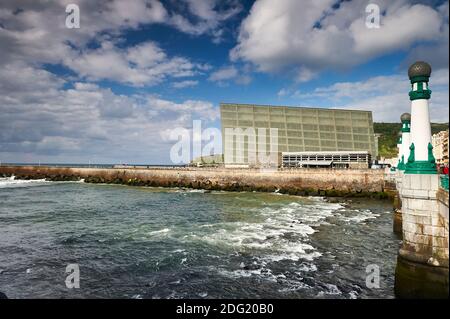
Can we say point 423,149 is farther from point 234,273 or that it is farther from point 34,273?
point 34,273

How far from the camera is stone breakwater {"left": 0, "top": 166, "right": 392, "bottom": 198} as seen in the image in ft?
148

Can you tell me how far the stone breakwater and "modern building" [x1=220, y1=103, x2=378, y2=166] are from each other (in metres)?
12.9

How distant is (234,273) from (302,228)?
9.89 metres

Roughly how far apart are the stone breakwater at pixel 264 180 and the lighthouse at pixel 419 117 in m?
33.4

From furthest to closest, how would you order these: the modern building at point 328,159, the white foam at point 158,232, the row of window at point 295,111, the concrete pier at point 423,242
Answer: the row of window at point 295,111
the modern building at point 328,159
the white foam at point 158,232
the concrete pier at point 423,242

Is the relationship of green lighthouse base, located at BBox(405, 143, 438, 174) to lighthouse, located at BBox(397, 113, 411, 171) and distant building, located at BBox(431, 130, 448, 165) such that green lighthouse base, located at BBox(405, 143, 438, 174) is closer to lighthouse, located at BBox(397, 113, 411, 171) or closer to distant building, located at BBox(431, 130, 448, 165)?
lighthouse, located at BBox(397, 113, 411, 171)

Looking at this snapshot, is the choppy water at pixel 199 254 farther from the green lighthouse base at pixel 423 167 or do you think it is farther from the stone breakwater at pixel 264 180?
the stone breakwater at pixel 264 180

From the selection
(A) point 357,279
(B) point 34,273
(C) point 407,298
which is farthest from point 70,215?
(C) point 407,298

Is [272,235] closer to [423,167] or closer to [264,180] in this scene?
[423,167]

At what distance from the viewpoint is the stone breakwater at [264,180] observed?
4506cm

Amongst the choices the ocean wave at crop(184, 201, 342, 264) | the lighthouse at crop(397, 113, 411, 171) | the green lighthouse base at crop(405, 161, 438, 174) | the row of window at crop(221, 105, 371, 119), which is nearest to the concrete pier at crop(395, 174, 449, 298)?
the green lighthouse base at crop(405, 161, 438, 174)

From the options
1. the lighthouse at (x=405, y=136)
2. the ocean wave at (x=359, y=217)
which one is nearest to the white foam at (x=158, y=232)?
the ocean wave at (x=359, y=217)

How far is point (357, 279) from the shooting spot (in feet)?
39.2

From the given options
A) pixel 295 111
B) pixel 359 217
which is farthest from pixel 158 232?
pixel 295 111
